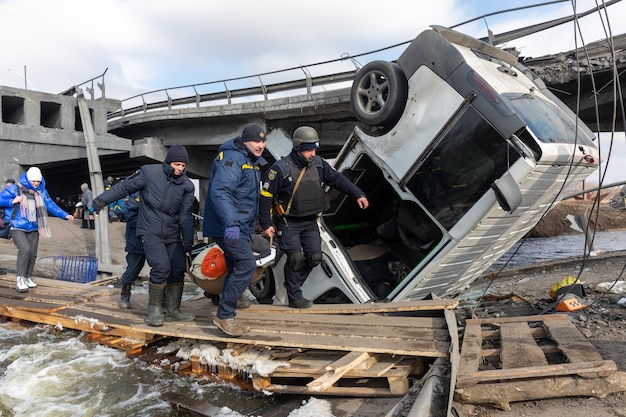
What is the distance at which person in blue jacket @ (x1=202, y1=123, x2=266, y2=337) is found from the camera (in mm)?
3918

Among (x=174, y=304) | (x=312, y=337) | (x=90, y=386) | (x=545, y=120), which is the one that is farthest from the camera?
(x=174, y=304)

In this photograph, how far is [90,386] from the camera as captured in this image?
13.1 feet


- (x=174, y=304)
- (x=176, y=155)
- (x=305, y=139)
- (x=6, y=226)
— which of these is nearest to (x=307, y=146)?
(x=305, y=139)

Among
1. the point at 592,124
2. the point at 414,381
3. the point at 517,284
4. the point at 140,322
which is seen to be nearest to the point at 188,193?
the point at 140,322

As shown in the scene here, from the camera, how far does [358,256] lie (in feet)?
18.6

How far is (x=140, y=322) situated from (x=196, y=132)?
1210 centimetres

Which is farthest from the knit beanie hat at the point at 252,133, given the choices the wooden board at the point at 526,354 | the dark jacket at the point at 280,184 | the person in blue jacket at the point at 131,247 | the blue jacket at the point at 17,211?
the blue jacket at the point at 17,211

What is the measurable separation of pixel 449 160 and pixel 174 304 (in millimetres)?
3132

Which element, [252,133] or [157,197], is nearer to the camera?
[252,133]

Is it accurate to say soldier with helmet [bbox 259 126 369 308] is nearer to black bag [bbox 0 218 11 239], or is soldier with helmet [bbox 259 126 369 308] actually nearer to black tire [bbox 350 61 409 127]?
black tire [bbox 350 61 409 127]

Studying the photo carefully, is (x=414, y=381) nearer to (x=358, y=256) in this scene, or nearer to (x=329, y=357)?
(x=329, y=357)

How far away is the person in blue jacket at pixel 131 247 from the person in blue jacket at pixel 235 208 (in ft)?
3.61

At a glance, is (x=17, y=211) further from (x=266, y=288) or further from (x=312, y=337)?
(x=312, y=337)

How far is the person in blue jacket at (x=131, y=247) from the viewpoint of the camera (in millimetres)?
4844
